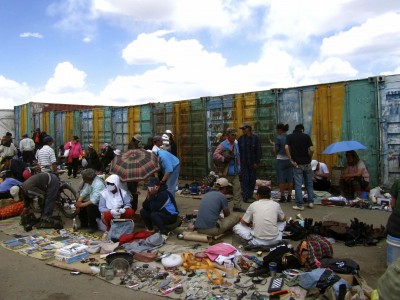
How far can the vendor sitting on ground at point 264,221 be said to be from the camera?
17.6 feet

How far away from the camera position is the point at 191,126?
41.3ft

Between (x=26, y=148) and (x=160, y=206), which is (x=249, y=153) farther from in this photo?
(x=26, y=148)

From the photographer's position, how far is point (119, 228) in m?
6.12

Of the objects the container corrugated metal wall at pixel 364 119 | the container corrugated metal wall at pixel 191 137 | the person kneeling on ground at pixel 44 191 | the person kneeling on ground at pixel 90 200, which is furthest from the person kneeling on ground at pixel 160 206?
the container corrugated metal wall at pixel 191 137

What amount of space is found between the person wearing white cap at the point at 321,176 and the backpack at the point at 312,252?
4871mm

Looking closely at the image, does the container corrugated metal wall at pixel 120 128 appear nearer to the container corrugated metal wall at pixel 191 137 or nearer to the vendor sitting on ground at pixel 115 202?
the container corrugated metal wall at pixel 191 137

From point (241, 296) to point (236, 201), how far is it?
3.98 m

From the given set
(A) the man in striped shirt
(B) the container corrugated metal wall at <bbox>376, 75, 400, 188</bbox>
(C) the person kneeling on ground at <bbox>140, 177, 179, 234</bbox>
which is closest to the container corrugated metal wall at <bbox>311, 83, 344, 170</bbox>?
(B) the container corrugated metal wall at <bbox>376, 75, 400, 188</bbox>

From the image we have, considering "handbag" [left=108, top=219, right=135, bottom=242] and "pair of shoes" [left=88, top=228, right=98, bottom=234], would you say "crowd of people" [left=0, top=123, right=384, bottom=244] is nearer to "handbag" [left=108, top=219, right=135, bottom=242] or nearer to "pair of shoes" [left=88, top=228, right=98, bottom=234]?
"pair of shoes" [left=88, top=228, right=98, bottom=234]

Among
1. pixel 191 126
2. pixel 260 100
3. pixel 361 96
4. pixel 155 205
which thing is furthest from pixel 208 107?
pixel 155 205

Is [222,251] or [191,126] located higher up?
[191,126]

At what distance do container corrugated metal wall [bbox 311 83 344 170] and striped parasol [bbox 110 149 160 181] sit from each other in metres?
4.90

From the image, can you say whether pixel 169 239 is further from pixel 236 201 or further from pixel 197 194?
pixel 197 194

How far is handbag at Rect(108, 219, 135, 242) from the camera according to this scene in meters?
6.08
